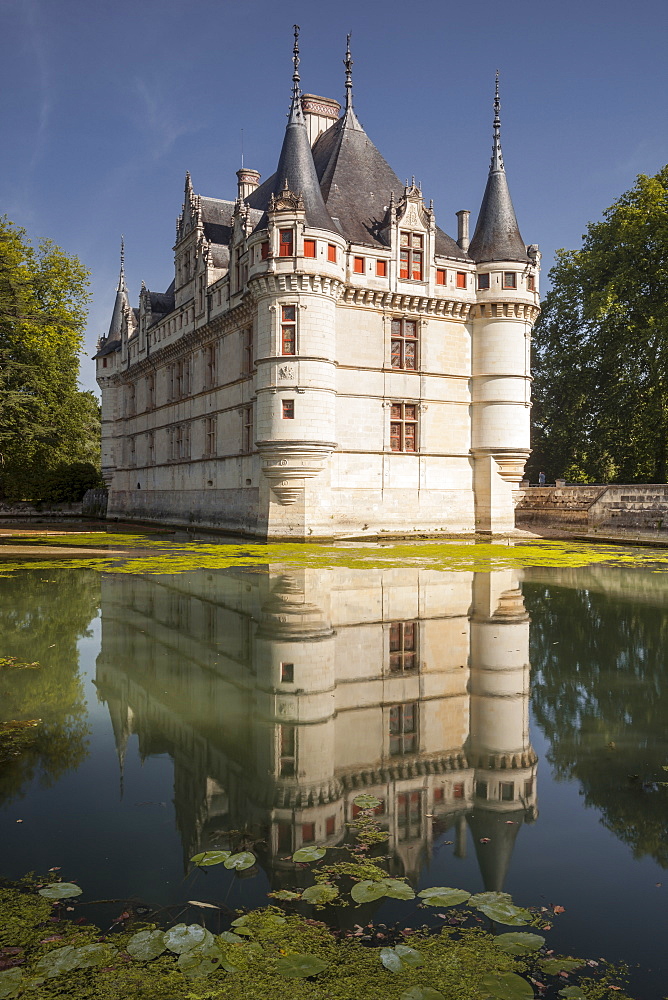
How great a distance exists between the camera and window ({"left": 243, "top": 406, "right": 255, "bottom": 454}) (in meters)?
28.9

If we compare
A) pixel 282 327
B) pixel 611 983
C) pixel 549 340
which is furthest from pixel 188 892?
pixel 549 340

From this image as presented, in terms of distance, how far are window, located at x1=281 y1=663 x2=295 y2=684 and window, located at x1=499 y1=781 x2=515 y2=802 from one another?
103 inches

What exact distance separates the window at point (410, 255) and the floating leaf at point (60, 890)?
87.5 ft

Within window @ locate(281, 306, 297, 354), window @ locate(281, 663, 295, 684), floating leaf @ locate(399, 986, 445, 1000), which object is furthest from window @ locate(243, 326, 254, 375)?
floating leaf @ locate(399, 986, 445, 1000)

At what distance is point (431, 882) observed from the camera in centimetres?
352

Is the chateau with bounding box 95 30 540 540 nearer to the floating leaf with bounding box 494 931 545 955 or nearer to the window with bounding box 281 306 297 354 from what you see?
the window with bounding box 281 306 297 354

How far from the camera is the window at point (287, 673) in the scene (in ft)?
22.6

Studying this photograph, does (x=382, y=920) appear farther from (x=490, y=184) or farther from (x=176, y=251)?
(x=176, y=251)

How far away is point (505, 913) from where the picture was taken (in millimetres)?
3232

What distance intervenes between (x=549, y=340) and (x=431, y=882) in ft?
133

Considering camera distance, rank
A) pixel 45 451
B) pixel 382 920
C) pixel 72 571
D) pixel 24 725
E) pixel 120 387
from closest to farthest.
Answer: pixel 382 920 < pixel 24 725 < pixel 72 571 < pixel 45 451 < pixel 120 387

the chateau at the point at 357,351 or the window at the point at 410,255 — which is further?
the window at the point at 410,255

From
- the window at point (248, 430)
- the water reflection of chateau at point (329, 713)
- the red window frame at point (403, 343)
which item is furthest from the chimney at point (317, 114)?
the water reflection of chateau at point (329, 713)

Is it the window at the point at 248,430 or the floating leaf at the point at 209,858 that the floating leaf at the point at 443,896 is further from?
the window at the point at 248,430
